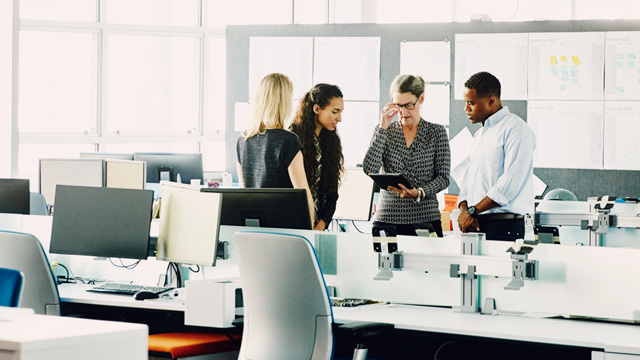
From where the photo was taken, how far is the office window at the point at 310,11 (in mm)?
8664

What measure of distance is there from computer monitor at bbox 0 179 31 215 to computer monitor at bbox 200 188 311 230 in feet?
4.46

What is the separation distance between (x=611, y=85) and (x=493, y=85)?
113 inches

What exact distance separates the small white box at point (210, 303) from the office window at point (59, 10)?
16.2ft

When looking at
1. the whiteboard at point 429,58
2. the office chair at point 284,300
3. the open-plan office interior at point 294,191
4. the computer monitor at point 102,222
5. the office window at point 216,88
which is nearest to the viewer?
the office chair at point 284,300

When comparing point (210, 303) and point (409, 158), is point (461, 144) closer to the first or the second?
point (409, 158)

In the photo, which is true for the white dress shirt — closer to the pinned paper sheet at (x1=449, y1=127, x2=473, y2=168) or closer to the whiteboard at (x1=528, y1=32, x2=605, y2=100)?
the pinned paper sheet at (x1=449, y1=127, x2=473, y2=168)

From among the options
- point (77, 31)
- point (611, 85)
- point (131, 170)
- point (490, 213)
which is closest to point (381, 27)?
point (611, 85)

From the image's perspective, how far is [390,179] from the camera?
143 inches

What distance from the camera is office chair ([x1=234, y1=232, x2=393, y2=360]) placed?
3.00 meters

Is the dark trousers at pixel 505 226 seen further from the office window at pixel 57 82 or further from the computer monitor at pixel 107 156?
the office window at pixel 57 82

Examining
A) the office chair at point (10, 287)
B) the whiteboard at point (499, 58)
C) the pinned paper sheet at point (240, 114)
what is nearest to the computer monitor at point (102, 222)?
the office chair at point (10, 287)

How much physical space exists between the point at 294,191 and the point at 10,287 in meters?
1.58

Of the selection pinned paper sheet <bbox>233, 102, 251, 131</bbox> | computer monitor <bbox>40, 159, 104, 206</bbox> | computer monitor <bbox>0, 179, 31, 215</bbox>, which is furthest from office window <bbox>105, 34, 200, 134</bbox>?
computer monitor <bbox>0, 179, 31, 215</bbox>

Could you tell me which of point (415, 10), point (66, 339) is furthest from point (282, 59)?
point (66, 339)
